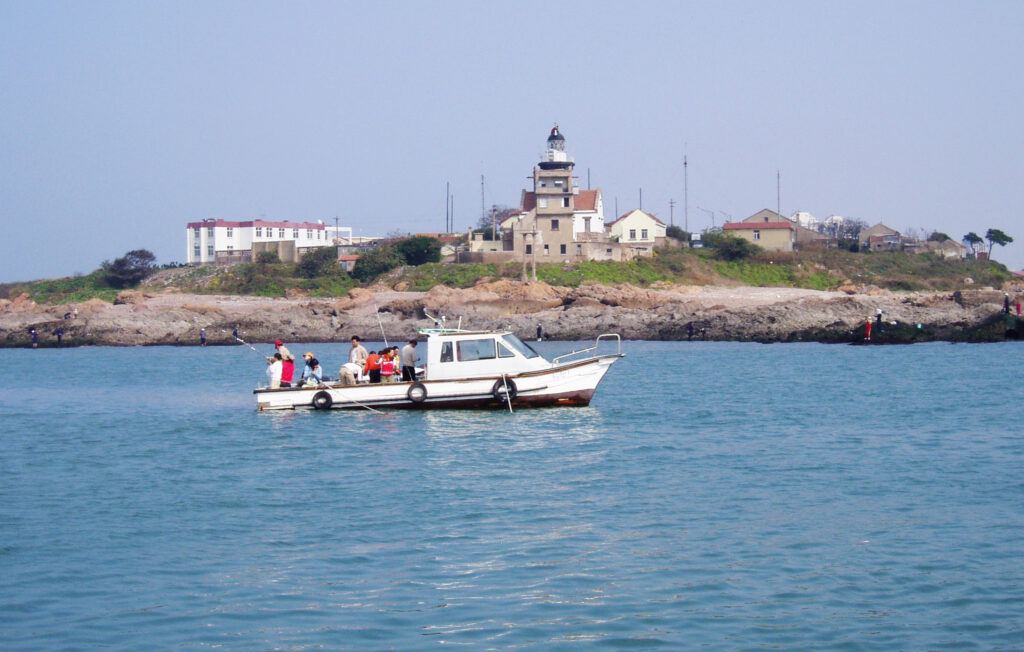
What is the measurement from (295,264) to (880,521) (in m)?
78.4

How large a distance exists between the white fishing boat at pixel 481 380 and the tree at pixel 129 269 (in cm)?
7437

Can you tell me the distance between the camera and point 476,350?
2239 cm

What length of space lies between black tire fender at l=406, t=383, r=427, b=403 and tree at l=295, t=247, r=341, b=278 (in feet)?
203

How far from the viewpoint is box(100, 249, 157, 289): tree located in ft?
299

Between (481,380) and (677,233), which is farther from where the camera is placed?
(677,233)

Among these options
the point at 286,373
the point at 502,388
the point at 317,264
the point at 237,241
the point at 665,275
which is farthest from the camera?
the point at 237,241

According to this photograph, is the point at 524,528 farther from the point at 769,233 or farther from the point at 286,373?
the point at 769,233

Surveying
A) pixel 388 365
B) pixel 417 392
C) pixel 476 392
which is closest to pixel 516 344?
pixel 476 392

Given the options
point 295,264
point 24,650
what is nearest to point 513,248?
point 295,264

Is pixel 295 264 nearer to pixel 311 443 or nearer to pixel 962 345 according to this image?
pixel 962 345

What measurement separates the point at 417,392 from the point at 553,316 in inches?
1464

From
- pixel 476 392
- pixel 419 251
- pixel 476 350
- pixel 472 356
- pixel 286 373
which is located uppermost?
pixel 419 251

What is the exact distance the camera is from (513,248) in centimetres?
8019

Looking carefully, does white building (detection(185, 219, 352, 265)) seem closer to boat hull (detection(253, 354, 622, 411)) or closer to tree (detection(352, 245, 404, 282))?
tree (detection(352, 245, 404, 282))
